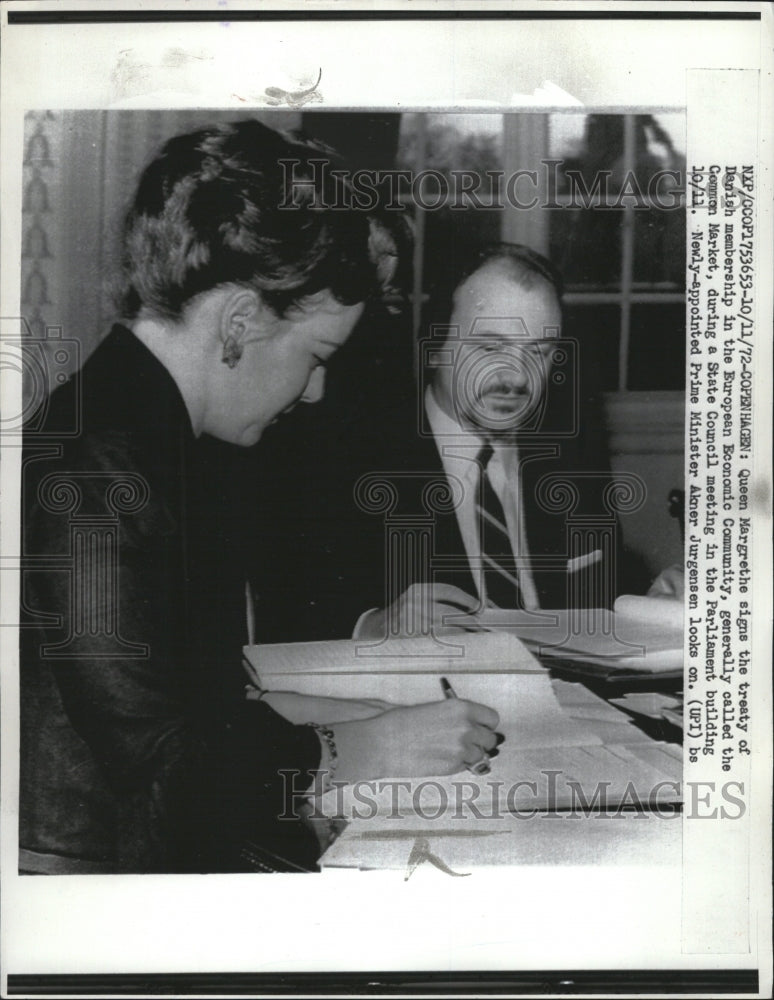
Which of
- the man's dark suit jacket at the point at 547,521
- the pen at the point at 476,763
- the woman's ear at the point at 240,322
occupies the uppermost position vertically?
the woman's ear at the point at 240,322

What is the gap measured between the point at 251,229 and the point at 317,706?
3.00 ft

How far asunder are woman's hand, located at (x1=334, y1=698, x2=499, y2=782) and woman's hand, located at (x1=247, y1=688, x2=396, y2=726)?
0.05 ft

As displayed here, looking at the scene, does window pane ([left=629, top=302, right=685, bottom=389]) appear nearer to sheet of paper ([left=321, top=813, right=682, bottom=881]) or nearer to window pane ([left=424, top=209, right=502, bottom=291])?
window pane ([left=424, top=209, right=502, bottom=291])

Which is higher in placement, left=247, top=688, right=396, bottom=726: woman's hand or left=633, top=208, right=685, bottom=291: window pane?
left=633, top=208, right=685, bottom=291: window pane

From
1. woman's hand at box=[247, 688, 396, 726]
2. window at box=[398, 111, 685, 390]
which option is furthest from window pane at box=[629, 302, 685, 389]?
Answer: woman's hand at box=[247, 688, 396, 726]

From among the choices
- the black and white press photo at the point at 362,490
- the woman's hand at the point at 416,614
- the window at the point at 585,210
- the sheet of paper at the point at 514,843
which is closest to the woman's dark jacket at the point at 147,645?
the black and white press photo at the point at 362,490

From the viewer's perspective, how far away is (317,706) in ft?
6.04

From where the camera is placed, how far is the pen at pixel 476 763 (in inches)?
72.9

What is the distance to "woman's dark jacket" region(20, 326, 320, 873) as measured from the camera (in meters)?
1.84

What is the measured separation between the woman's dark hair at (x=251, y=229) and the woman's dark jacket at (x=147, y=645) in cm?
18

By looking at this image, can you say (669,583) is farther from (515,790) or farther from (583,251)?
(583,251)
